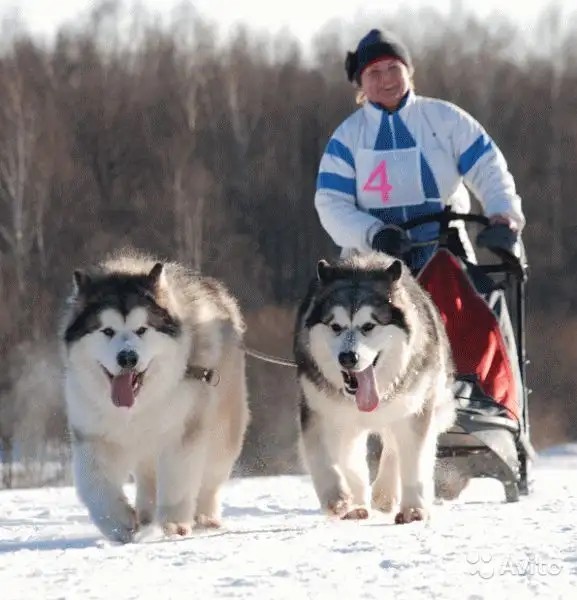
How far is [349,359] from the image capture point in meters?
5.09

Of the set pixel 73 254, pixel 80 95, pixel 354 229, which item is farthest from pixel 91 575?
pixel 80 95

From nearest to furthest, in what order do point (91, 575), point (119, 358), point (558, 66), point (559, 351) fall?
point (91, 575)
point (119, 358)
point (559, 351)
point (558, 66)

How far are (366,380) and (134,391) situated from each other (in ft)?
2.70

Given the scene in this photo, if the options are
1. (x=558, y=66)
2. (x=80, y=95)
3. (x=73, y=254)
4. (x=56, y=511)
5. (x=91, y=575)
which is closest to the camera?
(x=91, y=575)

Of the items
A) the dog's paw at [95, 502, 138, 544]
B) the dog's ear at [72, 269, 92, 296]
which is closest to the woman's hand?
the dog's ear at [72, 269, 92, 296]

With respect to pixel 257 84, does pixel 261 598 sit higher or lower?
lower

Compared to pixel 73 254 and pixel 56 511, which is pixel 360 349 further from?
pixel 73 254

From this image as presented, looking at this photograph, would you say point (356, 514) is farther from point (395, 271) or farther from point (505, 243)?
point (505, 243)

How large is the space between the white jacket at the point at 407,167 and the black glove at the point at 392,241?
0.83ft

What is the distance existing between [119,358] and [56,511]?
2.31 m

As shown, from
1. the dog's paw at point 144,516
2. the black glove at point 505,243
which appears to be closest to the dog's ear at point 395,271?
the black glove at point 505,243

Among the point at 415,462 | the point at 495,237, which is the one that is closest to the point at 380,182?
the point at 495,237

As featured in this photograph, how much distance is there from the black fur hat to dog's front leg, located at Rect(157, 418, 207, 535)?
197cm

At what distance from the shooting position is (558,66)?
3734 centimetres
